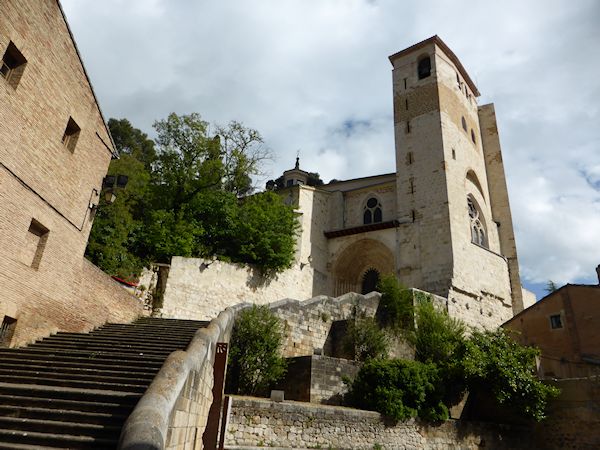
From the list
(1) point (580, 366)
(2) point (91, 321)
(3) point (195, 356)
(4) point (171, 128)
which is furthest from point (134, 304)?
(1) point (580, 366)

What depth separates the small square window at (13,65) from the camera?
29.6 feet

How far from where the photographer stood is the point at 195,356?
6.73 metres

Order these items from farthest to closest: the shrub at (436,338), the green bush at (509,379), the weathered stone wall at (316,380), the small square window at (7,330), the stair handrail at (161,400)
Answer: the shrub at (436,338), the green bush at (509,379), the weathered stone wall at (316,380), the small square window at (7,330), the stair handrail at (161,400)

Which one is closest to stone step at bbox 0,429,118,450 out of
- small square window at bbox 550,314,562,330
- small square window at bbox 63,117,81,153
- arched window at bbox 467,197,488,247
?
small square window at bbox 63,117,81,153

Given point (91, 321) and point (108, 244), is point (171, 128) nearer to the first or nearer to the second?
point (108, 244)

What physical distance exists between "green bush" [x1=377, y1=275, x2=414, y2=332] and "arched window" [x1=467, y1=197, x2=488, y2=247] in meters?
9.58

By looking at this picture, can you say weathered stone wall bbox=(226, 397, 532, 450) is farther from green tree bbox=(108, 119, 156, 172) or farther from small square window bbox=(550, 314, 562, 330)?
green tree bbox=(108, 119, 156, 172)

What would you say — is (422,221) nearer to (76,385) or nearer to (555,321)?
(555,321)

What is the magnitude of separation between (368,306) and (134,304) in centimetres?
822

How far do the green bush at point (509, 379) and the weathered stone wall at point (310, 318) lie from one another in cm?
403

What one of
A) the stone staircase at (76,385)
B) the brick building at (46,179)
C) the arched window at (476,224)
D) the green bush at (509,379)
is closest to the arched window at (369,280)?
the arched window at (476,224)

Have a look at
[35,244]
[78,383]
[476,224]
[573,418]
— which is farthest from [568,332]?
[35,244]

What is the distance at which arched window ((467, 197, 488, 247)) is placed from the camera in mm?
24758

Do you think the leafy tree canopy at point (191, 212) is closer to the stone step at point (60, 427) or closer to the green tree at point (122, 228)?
the green tree at point (122, 228)
